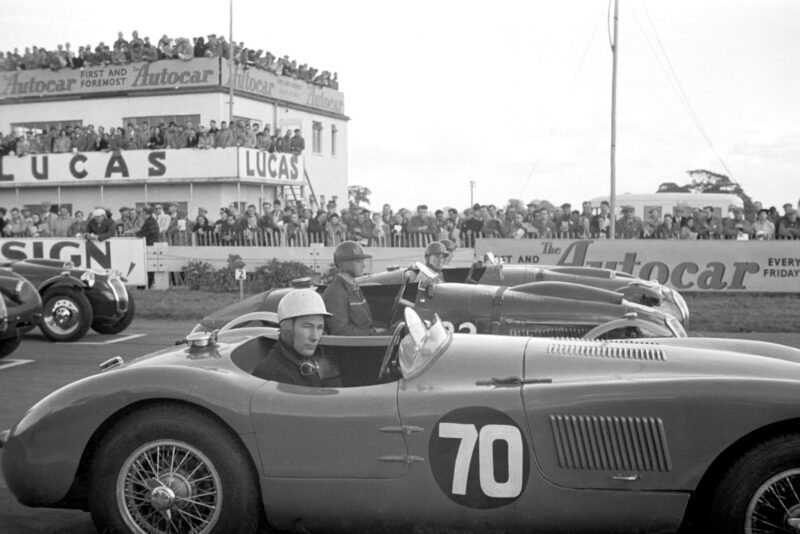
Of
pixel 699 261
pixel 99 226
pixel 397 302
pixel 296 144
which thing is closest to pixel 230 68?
pixel 296 144

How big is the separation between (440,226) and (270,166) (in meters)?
11.1

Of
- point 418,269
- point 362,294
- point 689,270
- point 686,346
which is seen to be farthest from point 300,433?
point 689,270

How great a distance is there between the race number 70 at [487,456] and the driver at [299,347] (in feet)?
3.06

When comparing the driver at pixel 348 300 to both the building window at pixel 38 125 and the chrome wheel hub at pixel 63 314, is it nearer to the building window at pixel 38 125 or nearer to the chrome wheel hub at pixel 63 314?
the chrome wheel hub at pixel 63 314

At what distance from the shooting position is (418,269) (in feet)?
29.5

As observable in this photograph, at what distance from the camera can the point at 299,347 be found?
4.70 m

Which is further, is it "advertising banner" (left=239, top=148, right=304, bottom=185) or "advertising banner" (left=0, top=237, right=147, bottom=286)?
"advertising banner" (left=239, top=148, right=304, bottom=185)

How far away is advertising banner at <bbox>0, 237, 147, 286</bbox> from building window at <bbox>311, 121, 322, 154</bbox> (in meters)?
18.9

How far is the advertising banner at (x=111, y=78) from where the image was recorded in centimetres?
3142

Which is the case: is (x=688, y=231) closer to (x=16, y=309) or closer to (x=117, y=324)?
(x=117, y=324)

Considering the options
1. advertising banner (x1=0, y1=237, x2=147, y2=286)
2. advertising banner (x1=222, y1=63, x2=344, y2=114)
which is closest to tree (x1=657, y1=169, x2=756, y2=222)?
advertising banner (x1=222, y1=63, x2=344, y2=114)

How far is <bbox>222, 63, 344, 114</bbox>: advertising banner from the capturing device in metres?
32.1

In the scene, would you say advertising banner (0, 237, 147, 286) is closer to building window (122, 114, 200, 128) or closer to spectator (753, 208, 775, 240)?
spectator (753, 208, 775, 240)

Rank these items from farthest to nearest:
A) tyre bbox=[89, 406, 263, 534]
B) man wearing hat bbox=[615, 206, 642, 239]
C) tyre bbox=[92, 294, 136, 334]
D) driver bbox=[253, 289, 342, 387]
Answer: man wearing hat bbox=[615, 206, 642, 239]
tyre bbox=[92, 294, 136, 334]
driver bbox=[253, 289, 342, 387]
tyre bbox=[89, 406, 263, 534]
